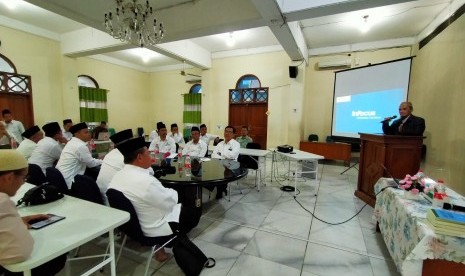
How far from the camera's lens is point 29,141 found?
332cm

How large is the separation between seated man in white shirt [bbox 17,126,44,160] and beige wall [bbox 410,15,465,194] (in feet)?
21.0

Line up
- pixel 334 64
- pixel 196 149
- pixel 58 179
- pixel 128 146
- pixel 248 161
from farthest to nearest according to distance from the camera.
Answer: pixel 334 64 < pixel 248 161 < pixel 196 149 < pixel 58 179 < pixel 128 146

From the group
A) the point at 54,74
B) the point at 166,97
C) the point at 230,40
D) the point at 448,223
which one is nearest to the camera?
the point at 448,223

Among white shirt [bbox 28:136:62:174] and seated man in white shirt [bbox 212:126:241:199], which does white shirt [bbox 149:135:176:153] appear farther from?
white shirt [bbox 28:136:62:174]

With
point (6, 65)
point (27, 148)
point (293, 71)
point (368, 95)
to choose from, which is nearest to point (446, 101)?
point (368, 95)

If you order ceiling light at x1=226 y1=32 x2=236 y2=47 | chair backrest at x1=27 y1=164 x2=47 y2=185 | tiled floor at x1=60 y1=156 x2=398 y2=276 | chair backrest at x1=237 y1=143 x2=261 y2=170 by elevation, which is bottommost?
tiled floor at x1=60 y1=156 x2=398 y2=276

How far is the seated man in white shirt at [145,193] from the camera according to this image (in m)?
1.56

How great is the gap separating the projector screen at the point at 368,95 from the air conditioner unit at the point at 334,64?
639 millimetres

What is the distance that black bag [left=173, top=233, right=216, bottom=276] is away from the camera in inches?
69.9

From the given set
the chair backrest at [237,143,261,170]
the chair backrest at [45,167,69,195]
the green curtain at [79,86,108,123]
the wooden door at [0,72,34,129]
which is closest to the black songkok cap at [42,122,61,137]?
the chair backrest at [45,167,69,195]

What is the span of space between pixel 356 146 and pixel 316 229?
14.0 feet

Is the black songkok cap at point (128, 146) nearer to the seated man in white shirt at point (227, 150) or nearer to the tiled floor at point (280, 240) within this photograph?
the tiled floor at point (280, 240)

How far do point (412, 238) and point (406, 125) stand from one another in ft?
7.12

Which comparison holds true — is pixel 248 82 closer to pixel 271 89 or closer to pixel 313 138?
pixel 271 89
